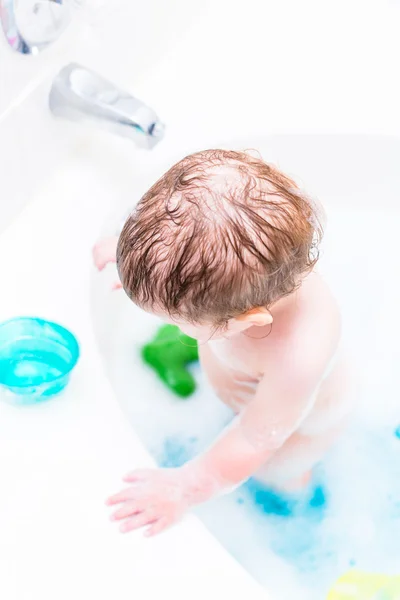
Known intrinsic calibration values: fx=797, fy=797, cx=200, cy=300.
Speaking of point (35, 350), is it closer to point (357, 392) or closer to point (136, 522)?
point (136, 522)

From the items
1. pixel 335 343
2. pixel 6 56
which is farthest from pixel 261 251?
pixel 6 56

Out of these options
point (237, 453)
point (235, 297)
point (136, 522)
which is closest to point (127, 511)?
point (136, 522)

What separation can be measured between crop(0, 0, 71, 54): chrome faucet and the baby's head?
0.34m

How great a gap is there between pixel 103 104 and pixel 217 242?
443 millimetres

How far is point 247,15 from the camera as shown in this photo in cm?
135

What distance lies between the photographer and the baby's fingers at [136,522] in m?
0.83

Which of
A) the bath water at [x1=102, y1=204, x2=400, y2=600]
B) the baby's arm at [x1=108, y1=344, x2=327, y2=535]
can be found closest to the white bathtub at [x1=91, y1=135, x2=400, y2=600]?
the bath water at [x1=102, y1=204, x2=400, y2=600]

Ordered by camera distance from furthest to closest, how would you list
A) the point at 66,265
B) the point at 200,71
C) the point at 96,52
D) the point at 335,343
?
the point at 200,71, the point at 96,52, the point at 66,265, the point at 335,343

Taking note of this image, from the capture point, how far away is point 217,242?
0.72 metres

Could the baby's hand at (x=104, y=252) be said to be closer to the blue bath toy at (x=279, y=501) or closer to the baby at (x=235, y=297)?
the baby at (x=235, y=297)

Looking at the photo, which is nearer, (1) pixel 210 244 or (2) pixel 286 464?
(1) pixel 210 244

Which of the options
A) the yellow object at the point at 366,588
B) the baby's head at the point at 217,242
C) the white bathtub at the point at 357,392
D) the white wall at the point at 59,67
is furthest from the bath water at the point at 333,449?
the baby's head at the point at 217,242

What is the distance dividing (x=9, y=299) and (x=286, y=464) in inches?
17.3

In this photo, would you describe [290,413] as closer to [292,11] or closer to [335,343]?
[335,343]
